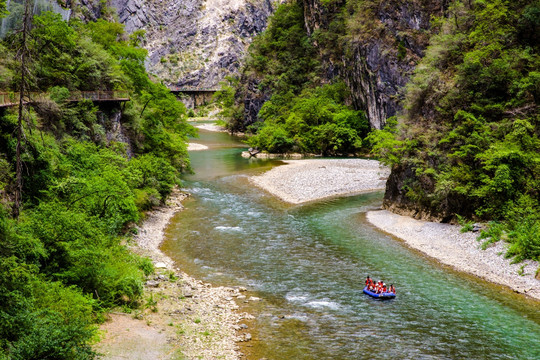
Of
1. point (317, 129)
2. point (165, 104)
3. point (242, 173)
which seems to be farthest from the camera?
point (317, 129)

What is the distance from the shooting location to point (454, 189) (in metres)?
29.2

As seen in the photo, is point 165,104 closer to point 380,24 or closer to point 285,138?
point 285,138

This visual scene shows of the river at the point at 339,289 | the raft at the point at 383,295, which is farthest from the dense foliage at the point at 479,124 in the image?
the raft at the point at 383,295

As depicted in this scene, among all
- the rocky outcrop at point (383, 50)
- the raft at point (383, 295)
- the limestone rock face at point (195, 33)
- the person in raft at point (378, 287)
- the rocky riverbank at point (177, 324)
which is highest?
the limestone rock face at point (195, 33)

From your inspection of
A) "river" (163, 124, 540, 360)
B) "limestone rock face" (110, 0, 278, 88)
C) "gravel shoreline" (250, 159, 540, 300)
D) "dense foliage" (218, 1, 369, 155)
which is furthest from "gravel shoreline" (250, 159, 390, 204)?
"limestone rock face" (110, 0, 278, 88)

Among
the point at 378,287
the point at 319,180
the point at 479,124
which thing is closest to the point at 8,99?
the point at 378,287

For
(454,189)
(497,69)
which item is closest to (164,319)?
(454,189)

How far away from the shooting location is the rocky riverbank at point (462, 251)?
21.9 m

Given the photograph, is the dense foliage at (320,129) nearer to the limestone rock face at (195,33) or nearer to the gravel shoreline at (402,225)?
the gravel shoreline at (402,225)

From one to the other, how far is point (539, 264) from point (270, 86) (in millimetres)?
80593

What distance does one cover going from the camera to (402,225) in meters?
31.9

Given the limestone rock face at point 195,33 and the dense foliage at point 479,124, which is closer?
the dense foliage at point 479,124

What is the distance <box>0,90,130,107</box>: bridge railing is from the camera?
73.7ft

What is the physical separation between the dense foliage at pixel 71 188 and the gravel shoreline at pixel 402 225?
42.7 ft
